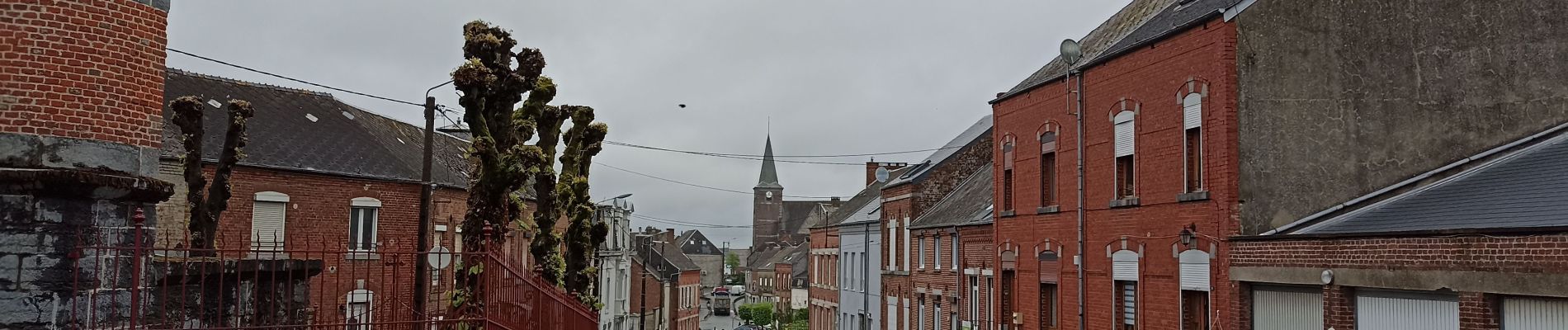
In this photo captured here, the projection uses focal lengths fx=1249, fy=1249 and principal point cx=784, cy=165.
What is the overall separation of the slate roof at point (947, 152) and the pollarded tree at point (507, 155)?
Answer: 60.6 feet

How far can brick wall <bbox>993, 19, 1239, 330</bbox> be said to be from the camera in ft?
59.8

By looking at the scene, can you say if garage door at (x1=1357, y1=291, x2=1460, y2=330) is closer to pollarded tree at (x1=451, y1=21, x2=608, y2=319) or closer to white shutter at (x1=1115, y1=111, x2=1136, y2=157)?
white shutter at (x1=1115, y1=111, x2=1136, y2=157)

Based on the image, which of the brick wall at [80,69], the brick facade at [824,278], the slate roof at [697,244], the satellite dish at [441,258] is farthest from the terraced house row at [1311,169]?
the slate roof at [697,244]

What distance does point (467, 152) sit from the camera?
13016 mm

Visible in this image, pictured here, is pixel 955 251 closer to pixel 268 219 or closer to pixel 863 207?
pixel 863 207

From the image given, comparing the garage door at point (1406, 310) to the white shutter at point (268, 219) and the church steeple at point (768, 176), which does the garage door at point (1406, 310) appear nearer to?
the white shutter at point (268, 219)

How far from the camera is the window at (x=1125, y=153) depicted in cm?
2127

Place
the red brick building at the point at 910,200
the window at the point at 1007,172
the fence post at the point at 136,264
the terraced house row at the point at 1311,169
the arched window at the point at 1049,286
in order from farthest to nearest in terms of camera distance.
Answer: the red brick building at the point at 910,200 < the window at the point at 1007,172 < the arched window at the point at 1049,286 < the terraced house row at the point at 1311,169 < the fence post at the point at 136,264

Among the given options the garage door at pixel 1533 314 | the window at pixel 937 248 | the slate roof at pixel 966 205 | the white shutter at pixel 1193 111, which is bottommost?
the garage door at pixel 1533 314

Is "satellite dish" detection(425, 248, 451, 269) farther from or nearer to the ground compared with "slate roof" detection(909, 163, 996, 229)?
nearer to the ground

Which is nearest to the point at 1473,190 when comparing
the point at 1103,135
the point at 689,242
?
the point at 1103,135

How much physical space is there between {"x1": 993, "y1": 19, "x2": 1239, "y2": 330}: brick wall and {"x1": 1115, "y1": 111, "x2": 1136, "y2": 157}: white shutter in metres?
0.20

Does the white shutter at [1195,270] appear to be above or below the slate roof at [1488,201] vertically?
below

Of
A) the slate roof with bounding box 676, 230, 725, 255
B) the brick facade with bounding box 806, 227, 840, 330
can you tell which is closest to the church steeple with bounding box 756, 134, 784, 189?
the slate roof with bounding box 676, 230, 725, 255
